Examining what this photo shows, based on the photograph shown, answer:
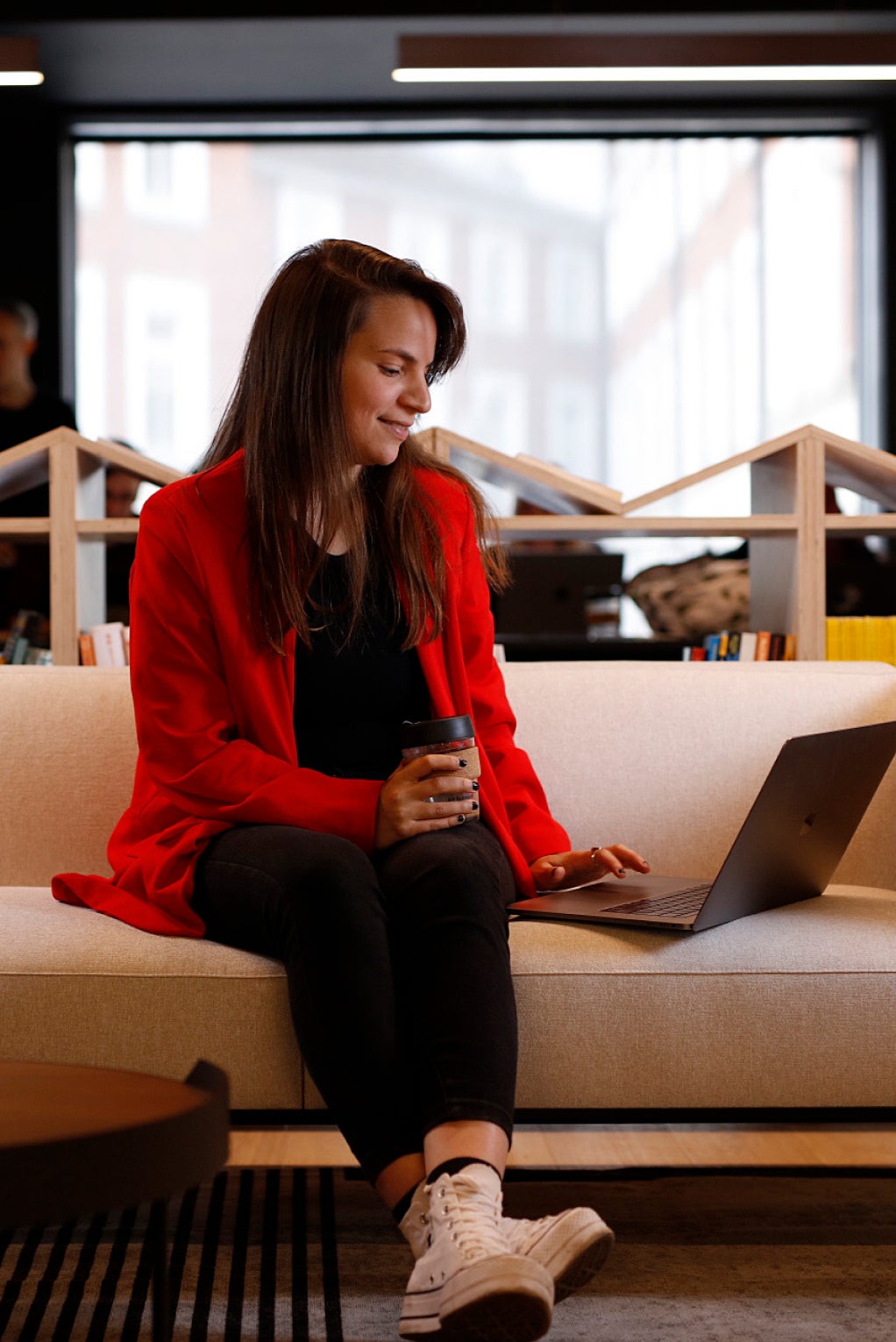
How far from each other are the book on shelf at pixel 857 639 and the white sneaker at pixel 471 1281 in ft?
5.94

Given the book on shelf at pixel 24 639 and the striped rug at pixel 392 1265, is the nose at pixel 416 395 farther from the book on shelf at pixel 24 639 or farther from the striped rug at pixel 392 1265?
the book on shelf at pixel 24 639

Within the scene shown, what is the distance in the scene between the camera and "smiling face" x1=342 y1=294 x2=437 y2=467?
1773 mm

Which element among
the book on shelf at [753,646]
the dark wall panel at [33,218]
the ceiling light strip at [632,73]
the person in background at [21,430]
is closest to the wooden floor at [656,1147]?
the book on shelf at [753,646]

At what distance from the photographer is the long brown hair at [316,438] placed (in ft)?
5.76

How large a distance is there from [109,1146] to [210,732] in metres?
0.81

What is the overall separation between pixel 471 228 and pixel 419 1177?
5.50 meters

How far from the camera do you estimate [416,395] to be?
5.86 ft

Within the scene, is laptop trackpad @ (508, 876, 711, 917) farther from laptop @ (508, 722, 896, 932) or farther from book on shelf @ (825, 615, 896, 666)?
book on shelf @ (825, 615, 896, 666)

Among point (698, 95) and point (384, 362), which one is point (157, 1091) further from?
point (698, 95)

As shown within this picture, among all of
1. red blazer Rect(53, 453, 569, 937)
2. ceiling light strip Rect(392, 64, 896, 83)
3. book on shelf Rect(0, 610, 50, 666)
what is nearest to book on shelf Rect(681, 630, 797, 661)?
red blazer Rect(53, 453, 569, 937)

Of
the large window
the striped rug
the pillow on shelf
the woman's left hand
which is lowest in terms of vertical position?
the striped rug

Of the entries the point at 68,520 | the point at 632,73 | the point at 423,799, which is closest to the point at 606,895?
the point at 423,799

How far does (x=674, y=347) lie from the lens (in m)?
6.25

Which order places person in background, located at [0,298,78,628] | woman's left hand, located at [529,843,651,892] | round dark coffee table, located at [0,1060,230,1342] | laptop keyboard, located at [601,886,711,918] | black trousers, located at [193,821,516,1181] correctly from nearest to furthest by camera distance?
round dark coffee table, located at [0,1060,230,1342]
black trousers, located at [193,821,516,1181]
laptop keyboard, located at [601,886,711,918]
woman's left hand, located at [529,843,651,892]
person in background, located at [0,298,78,628]
